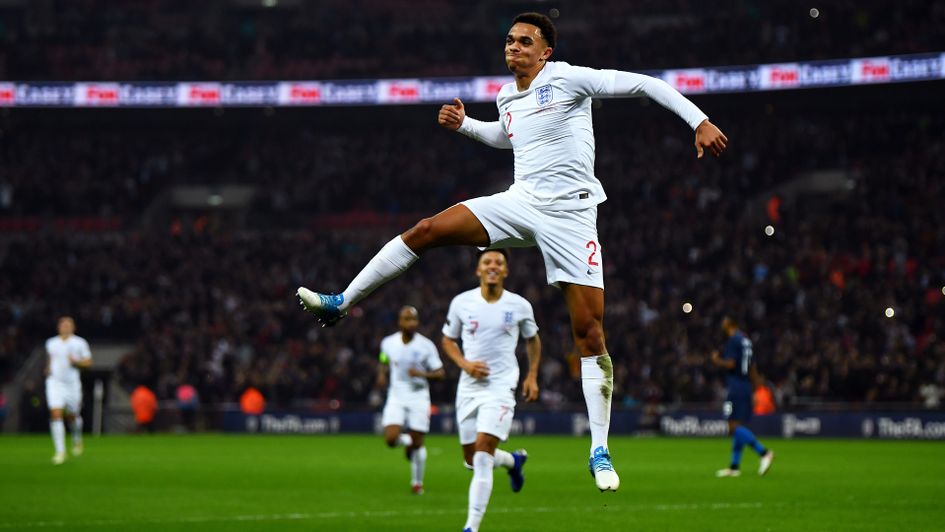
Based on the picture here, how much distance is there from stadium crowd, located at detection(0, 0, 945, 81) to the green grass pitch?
17857mm

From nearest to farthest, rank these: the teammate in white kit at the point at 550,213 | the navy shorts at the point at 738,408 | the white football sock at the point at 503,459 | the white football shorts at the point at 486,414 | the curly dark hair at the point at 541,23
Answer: the teammate in white kit at the point at 550,213
the curly dark hair at the point at 541,23
the white football shorts at the point at 486,414
the white football sock at the point at 503,459
the navy shorts at the point at 738,408

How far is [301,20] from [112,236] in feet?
40.4

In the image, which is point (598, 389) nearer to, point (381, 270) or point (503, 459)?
point (381, 270)

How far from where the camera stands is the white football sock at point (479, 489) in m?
11.5

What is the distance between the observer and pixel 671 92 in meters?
8.17

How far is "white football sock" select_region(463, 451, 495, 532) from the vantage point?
11.5 m

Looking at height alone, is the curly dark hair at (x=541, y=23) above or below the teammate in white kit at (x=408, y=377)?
above

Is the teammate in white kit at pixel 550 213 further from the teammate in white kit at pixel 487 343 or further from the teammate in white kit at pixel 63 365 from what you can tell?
the teammate in white kit at pixel 63 365

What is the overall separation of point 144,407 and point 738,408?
2230cm

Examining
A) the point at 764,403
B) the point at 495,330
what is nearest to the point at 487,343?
the point at 495,330

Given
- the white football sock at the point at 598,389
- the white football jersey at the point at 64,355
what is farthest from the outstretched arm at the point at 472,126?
the white football jersey at the point at 64,355

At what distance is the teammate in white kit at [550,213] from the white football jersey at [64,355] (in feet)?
54.6

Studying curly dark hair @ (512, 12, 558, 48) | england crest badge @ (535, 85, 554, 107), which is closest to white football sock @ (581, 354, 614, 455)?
england crest badge @ (535, 85, 554, 107)

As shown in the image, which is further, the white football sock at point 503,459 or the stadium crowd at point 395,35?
the stadium crowd at point 395,35
